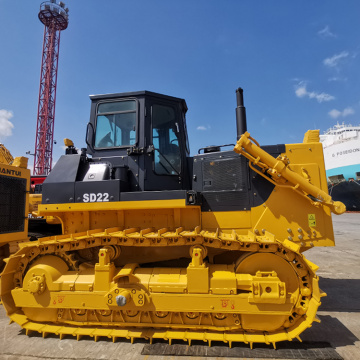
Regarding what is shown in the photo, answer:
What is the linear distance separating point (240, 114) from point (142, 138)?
1790mm

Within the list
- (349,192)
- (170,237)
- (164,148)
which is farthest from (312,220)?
(349,192)

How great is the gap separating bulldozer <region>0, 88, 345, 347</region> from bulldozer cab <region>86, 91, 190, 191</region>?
0.7 inches

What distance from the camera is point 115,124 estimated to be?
173 inches

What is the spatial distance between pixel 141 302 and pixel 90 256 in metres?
1.32

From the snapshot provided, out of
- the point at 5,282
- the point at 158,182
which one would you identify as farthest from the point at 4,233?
the point at 158,182

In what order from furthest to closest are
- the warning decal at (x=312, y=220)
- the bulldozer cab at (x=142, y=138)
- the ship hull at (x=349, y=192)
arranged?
the ship hull at (x=349, y=192) → the bulldozer cab at (x=142, y=138) → the warning decal at (x=312, y=220)

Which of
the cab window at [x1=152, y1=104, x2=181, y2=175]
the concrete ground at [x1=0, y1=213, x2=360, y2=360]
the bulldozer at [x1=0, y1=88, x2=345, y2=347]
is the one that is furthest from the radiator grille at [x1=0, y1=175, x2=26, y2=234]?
the cab window at [x1=152, y1=104, x2=181, y2=175]

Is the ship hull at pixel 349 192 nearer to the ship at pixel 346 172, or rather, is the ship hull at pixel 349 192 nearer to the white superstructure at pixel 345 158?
the ship at pixel 346 172

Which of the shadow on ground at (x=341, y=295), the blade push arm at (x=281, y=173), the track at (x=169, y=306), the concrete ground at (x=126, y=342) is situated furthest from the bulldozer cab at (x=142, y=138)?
the shadow on ground at (x=341, y=295)

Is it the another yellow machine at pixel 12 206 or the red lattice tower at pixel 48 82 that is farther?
the red lattice tower at pixel 48 82

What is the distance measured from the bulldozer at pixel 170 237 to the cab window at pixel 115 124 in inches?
0.8

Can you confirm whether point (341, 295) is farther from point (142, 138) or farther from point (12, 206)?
point (12, 206)

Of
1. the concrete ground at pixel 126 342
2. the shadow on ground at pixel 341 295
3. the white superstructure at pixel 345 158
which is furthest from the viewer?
the white superstructure at pixel 345 158

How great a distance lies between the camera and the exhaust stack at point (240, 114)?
13.8 feet
